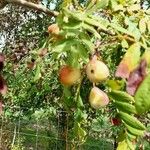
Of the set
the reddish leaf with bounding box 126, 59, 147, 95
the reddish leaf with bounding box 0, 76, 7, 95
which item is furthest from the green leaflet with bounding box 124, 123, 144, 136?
the reddish leaf with bounding box 0, 76, 7, 95

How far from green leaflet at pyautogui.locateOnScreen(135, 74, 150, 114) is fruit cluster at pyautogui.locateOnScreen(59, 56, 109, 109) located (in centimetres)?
41

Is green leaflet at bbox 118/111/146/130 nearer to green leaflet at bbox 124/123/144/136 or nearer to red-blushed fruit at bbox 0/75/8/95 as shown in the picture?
green leaflet at bbox 124/123/144/136

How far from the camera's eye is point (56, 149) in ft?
30.8

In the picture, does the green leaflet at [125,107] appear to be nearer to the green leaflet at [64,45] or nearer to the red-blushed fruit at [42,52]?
the green leaflet at [64,45]

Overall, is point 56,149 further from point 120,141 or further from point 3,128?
point 120,141

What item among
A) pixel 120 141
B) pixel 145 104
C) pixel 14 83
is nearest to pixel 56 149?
pixel 14 83

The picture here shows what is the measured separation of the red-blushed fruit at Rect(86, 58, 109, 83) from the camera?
1.39 metres

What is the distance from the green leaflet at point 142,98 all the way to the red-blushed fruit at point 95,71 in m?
0.42

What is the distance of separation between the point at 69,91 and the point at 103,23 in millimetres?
330

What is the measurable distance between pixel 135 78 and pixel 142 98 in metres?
0.09

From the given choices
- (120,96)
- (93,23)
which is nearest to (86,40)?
(93,23)

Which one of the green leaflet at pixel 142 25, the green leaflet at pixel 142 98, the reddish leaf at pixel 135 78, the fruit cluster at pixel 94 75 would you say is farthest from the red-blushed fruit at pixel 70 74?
the green leaflet at pixel 142 98

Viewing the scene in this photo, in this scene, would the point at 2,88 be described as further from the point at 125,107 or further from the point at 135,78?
the point at 135,78

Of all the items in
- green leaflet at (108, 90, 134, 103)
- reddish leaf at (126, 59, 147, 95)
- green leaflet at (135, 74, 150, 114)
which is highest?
green leaflet at (108, 90, 134, 103)
